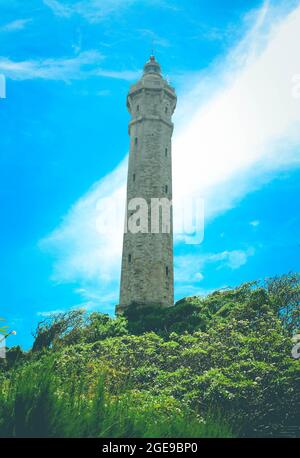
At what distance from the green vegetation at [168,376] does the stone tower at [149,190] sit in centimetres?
314

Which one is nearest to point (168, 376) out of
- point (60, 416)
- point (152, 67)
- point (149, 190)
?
point (60, 416)

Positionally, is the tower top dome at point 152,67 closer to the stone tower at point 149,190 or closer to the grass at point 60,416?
the stone tower at point 149,190

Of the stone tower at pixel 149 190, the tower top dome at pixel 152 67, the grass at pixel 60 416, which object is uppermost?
the tower top dome at pixel 152 67

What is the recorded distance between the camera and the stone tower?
38.5m

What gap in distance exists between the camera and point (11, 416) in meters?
6.71

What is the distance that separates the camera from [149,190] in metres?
41.8

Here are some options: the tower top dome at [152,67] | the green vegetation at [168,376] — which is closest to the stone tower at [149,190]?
the tower top dome at [152,67]

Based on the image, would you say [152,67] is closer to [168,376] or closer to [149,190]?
[149,190]

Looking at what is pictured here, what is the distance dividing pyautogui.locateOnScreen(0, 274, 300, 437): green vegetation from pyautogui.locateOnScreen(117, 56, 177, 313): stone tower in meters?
3.14

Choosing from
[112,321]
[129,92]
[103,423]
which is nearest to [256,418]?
[103,423]

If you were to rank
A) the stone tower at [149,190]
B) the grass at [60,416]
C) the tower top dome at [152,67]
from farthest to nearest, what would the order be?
the tower top dome at [152,67] → the stone tower at [149,190] → the grass at [60,416]

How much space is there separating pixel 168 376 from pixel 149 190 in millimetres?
24493

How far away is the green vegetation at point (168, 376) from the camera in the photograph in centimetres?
682

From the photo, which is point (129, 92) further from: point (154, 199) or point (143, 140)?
point (154, 199)
